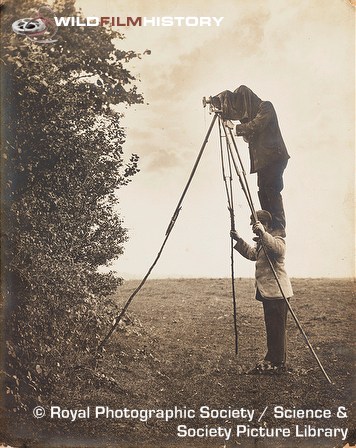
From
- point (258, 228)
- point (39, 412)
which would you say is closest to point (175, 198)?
point (258, 228)

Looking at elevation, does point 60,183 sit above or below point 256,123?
below

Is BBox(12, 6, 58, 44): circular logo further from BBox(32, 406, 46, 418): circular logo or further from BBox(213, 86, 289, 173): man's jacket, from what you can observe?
BBox(32, 406, 46, 418): circular logo

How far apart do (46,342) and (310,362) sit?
2.41 m

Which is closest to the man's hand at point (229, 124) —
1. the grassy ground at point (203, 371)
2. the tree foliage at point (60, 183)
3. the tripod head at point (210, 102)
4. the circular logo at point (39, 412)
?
the tripod head at point (210, 102)

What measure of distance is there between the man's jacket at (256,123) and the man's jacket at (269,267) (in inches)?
28.0

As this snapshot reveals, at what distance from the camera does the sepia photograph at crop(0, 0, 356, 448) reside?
5.23 m

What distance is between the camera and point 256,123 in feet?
17.9

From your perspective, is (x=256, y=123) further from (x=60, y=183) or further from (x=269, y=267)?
(x=60, y=183)

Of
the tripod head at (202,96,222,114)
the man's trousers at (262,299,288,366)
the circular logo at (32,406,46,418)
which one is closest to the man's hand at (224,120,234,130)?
the tripod head at (202,96,222,114)

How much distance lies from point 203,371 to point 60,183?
2191 millimetres

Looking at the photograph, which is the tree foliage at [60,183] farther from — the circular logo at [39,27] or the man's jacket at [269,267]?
the man's jacket at [269,267]

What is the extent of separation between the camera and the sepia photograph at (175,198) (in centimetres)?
523

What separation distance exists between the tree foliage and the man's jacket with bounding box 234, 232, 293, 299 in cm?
120

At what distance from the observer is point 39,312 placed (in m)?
5.27
